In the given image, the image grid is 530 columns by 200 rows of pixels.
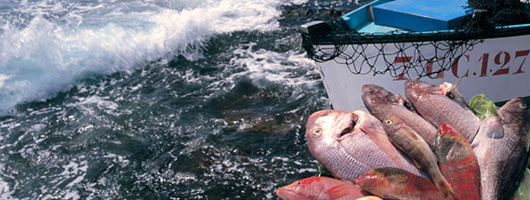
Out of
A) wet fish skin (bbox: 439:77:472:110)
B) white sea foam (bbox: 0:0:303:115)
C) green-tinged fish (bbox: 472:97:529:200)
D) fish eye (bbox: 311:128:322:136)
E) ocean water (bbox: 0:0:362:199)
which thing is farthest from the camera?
white sea foam (bbox: 0:0:303:115)

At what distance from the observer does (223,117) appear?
8.23 meters

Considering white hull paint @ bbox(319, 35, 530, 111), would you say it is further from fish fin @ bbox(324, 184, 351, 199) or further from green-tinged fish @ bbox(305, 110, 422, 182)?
fish fin @ bbox(324, 184, 351, 199)

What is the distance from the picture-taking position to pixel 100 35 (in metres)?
13.1

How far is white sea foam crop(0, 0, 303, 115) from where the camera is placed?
10945mm

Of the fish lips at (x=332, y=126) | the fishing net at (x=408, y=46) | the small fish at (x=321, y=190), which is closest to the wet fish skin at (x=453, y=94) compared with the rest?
the fish lips at (x=332, y=126)

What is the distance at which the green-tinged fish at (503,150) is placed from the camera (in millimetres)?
3154

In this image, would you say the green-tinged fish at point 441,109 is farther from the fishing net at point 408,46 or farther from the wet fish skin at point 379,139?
the fishing net at point 408,46

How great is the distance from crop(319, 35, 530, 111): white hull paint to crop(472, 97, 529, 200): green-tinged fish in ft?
5.68

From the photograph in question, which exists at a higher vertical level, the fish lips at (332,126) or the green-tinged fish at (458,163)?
the fish lips at (332,126)

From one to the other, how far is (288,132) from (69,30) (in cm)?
894

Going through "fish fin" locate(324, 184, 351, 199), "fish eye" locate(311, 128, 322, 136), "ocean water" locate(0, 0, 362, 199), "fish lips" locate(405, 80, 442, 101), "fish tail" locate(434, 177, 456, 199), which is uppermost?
"fish eye" locate(311, 128, 322, 136)

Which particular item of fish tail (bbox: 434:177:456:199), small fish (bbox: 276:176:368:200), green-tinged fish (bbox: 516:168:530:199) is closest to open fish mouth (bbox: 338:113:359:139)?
small fish (bbox: 276:176:368:200)

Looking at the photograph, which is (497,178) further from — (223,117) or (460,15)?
(223,117)

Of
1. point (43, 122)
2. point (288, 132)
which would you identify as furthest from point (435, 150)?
point (43, 122)
